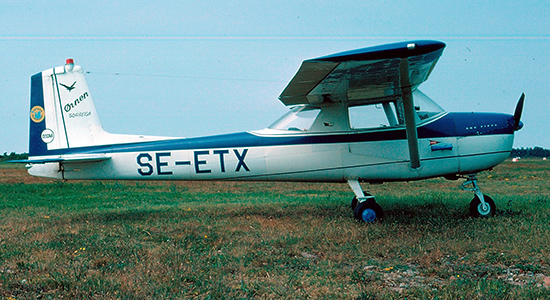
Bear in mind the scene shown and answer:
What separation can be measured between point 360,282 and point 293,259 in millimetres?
1159

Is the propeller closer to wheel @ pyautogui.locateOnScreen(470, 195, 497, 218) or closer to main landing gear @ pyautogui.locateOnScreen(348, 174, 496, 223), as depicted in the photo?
main landing gear @ pyautogui.locateOnScreen(348, 174, 496, 223)

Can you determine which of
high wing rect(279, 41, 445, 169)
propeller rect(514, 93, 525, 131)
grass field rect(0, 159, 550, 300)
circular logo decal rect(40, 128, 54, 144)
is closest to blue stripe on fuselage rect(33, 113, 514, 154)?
propeller rect(514, 93, 525, 131)

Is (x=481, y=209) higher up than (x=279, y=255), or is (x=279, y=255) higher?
(x=279, y=255)

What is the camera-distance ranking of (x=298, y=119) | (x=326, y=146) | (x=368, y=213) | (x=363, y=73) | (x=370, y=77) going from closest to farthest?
(x=363, y=73) < (x=370, y=77) < (x=368, y=213) < (x=326, y=146) < (x=298, y=119)

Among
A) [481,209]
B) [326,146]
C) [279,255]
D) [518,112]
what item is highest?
[518,112]

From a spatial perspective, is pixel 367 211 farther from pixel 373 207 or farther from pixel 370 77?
pixel 370 77

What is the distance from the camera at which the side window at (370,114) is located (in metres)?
8.27

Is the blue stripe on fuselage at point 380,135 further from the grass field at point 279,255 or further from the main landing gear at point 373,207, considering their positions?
the grass field at point 279,255

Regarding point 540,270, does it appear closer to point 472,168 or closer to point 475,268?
point 475,268

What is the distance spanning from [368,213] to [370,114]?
1812 millimetres

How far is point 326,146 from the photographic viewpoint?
27.3ft

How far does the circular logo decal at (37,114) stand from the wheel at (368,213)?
21.3ft

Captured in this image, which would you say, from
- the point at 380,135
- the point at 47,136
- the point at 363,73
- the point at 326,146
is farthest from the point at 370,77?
the point at 47,136

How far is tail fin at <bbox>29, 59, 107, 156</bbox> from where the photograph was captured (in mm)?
8977
